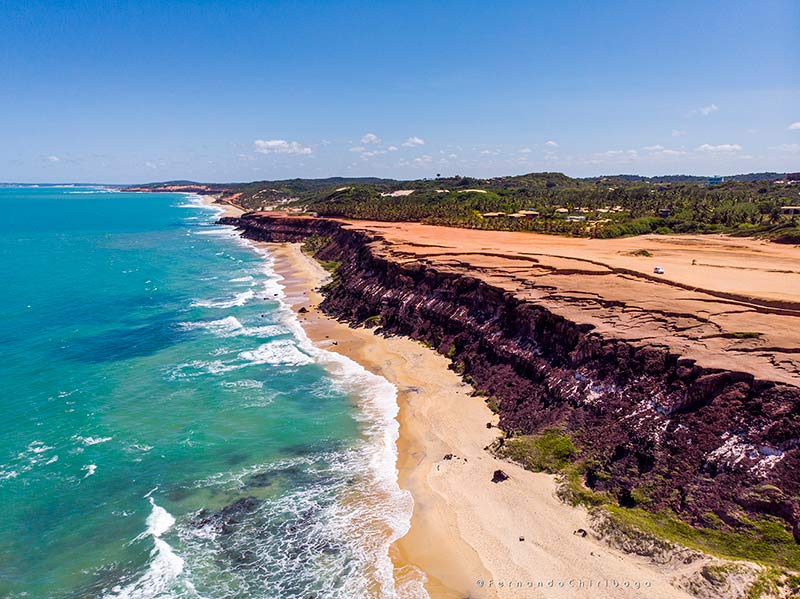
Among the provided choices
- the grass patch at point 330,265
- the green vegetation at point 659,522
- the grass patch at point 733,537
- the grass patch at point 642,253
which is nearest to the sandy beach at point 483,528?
Answer: the green vegetation at point 659,522

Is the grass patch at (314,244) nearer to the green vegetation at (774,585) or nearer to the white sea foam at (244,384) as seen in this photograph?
the white sea foam at (244,384)

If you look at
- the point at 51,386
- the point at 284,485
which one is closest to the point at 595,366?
the point at 284,485

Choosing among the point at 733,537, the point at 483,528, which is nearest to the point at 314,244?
the point at 483,528

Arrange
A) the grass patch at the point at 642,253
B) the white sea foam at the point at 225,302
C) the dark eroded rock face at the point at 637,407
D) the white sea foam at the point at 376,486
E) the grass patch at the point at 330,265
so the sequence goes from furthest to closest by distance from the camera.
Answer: the grass patch at the point at 330,265
the white sea foam at the point at 225,302
the grass patch at the point at 642,253
the dark eroded rock face at the point at 637,407
the white sea foam at the point at 376,486

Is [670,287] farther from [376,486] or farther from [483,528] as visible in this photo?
[376,486]

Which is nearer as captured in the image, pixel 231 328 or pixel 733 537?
pixel 733 537

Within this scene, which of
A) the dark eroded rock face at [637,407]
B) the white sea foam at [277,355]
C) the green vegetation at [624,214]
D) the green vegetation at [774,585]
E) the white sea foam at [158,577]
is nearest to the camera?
the green vegetation at [774,585]

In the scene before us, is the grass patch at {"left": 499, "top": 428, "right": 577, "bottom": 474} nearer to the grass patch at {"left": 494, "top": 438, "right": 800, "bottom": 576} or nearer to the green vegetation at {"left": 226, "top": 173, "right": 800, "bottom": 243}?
the grass patch at {"left": 494, "top": 438, "right": 800, "bottom": 576}
